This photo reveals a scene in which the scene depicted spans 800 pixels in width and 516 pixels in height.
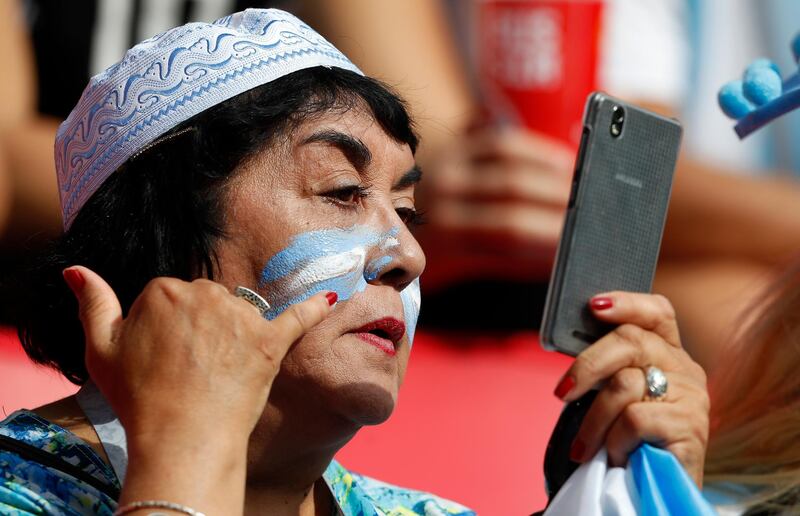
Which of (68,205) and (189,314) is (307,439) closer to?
(189,314)

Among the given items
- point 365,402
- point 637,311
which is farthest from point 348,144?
point 637,311

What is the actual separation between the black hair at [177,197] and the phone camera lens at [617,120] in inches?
15.4

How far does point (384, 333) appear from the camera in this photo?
2061 millimetres

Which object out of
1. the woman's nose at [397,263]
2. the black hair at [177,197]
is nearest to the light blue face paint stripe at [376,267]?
the woman's nose at [397,263]

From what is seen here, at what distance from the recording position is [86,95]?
7.25ft

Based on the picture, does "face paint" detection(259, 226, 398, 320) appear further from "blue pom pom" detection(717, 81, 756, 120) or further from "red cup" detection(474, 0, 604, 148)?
"red cup" detection(474, 0, 604, 148)

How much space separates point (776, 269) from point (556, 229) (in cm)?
103

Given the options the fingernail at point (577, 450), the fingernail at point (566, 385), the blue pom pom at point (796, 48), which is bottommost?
the fingernail at point (577, 450)

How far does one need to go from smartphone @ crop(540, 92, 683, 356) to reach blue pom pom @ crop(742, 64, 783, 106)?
155 mm

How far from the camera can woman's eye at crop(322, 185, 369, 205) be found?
206 cm

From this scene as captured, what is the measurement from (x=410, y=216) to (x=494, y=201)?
174cm

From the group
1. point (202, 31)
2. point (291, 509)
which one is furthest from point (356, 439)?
point (202, 31)

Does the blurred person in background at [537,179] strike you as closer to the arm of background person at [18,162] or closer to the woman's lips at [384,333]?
the arm of background person at [18,162]

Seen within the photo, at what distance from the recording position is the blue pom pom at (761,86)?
7.16ft
